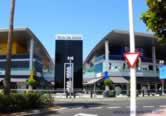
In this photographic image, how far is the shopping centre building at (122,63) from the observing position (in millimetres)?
68250

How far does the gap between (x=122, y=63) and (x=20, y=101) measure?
1962 inches

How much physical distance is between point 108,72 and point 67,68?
393 inches

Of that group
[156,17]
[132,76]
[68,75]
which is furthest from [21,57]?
[156,17]

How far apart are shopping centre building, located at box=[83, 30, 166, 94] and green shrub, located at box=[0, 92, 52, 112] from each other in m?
41.7

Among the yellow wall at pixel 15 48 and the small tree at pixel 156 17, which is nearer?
the small tree at pixel 156 17

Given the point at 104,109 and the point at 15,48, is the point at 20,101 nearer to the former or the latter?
the point at 104,109

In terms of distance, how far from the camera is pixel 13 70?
68.8 meters

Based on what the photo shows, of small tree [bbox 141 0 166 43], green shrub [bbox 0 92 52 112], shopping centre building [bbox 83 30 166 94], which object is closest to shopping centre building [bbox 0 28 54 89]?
shopping centre building [bbox 83 30 166 94]

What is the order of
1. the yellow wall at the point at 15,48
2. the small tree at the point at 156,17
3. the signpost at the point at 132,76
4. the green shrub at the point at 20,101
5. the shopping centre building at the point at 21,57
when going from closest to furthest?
the small tree at the point at 156,17 < the signpost at the point at 132,76 < the green shrub at the point at 20,101 < the shopping centre building at the point at 21,57 < the yellow wall at the point at 15,48

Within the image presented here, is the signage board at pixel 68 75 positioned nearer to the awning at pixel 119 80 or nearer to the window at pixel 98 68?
the awning at pixel 119 80

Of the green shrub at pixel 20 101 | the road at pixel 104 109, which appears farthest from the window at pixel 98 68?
the green shrub at pixel 20 101

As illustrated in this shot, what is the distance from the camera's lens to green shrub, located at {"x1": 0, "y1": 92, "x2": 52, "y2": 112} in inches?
773

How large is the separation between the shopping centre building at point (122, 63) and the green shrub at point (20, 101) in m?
41.7

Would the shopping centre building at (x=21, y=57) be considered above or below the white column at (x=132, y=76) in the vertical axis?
above
